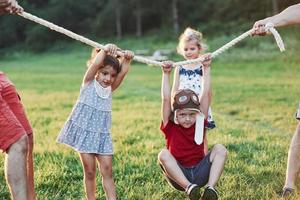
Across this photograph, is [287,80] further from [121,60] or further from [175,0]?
[175,0]

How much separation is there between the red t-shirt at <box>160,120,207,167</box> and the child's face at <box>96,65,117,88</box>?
594 millimetres

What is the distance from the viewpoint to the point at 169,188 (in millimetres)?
4898

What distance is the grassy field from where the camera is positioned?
4.92 m

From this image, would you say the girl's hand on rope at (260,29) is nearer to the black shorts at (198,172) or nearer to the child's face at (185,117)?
the child's face at (185,117)

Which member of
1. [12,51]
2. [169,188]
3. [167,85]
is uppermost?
[12,51]

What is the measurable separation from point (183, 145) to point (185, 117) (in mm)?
231

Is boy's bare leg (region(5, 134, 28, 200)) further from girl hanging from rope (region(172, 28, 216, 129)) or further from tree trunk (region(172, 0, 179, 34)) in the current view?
tree trunk (region(172, 0, 179, 34))

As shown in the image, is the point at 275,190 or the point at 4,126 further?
the point at 275,190

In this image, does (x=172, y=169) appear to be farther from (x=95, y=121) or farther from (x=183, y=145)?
(x=95, y=121)

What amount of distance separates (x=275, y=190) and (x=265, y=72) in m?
14.6

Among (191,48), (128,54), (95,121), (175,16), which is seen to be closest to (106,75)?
(128,54)

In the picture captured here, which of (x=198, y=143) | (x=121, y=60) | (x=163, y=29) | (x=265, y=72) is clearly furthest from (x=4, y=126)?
(x=163, y=29)

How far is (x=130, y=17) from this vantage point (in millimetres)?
56469

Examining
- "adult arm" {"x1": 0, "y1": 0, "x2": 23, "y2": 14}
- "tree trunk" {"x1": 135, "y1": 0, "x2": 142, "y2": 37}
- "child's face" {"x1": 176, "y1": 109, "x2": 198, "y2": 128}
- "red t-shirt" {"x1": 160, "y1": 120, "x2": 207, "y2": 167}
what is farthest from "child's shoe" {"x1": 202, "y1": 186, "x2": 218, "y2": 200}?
"tree trunk" {"x1": 135, "y1": 0, "x2": 142, "y2": 37}
